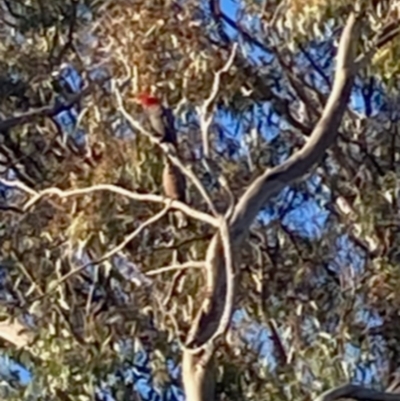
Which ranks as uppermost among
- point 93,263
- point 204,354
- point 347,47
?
point 347,47

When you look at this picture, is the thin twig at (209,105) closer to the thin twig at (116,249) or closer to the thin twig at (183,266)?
the thin twig at (116,249)

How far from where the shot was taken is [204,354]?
744cm

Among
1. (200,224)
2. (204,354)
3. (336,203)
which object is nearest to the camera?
(204,354)

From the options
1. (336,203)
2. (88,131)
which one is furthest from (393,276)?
(88,131)

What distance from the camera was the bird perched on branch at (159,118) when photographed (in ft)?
25.5

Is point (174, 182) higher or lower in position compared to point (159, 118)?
lower

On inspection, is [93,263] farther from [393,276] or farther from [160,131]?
[393,276]

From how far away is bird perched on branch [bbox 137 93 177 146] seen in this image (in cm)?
777

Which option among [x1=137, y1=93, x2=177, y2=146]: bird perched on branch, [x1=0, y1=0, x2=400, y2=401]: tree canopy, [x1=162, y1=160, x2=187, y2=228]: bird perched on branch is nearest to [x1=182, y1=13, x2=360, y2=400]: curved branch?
[x1=0, y1=0, x2=400, y2=401]: tree canopy

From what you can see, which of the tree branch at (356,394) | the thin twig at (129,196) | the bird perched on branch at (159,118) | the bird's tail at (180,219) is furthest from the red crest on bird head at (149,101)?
the tree branch at (356,394)

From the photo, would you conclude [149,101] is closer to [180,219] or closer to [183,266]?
[180,219]

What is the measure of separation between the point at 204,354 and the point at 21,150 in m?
1.88

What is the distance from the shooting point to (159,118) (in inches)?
308

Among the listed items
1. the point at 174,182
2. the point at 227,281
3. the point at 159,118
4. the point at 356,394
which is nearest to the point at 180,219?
the point at 174,182
